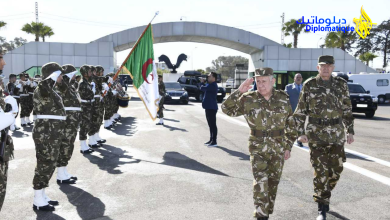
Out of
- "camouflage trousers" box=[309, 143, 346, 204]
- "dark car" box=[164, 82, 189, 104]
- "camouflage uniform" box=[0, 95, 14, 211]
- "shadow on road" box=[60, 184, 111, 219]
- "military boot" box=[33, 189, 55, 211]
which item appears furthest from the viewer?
"dark car" box=[164, 82, 189, 104]

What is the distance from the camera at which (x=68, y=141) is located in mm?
6191

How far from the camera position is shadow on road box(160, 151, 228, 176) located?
7.06 metres

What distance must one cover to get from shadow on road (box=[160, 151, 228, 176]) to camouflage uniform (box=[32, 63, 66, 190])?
2.88 m

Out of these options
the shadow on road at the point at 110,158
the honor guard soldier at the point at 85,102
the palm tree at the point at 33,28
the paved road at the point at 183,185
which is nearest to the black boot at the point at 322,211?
the paved road at the point at 183,185

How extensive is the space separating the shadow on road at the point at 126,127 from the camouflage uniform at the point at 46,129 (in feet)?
21.7

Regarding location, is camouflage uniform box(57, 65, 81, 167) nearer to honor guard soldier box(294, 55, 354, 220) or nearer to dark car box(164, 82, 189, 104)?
honor guard soldier box(294, 55, 354, 220)

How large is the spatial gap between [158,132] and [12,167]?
5.58m

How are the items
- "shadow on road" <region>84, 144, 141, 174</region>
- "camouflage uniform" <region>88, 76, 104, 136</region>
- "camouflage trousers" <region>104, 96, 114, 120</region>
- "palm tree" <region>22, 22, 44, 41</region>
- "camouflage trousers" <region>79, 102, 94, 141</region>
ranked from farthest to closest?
1. "palm tree" <region>22, 22, 44, 41</region>
2. "camouflage trousers" <region>104, 96, 114, 120</region>
3. "camouflage uniform" <region>88, 76, 104, 136</region>
4. "camouflage trousers" <region>79, 102, 94, 141</region>
5. "shadow on road" <region>84, 144, 141, 174</region>

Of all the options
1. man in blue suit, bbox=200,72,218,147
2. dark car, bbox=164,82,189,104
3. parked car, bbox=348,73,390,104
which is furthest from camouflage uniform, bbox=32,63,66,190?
parked car, bbox=348,73,390,104

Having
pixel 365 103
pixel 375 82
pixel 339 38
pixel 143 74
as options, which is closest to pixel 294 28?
pixel 339 38

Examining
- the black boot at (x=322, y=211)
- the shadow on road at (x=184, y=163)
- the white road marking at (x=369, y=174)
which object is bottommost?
the shadow on road at (x=184, y=163)

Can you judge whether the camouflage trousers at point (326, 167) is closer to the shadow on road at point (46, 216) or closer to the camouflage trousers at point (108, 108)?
the shadow on road at point (46, 216)

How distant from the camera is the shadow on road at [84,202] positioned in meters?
4.72

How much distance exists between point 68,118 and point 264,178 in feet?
13.4
